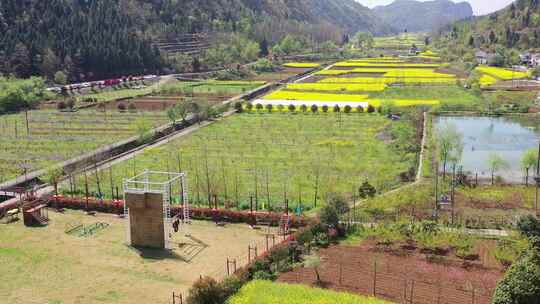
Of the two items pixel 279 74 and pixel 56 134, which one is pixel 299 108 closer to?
pixel 56 134

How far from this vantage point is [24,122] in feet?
136

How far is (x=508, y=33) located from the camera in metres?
95.2

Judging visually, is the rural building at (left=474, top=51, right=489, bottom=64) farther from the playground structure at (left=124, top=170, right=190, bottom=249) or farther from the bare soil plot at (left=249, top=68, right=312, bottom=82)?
the playground structure at (left=124, top=170, right=190, bottom=249)

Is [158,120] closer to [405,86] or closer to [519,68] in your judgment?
[405,86]

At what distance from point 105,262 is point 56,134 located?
22489 millimetres

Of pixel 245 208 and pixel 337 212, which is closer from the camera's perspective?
pixel 337 212

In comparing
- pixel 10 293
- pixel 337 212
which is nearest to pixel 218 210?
pixel 337 212

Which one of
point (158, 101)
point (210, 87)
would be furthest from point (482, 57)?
point (158, 101)

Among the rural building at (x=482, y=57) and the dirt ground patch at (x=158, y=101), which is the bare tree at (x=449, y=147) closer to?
the dirt ground patch at (x=158, y=101)

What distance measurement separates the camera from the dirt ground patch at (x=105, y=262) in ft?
48.6

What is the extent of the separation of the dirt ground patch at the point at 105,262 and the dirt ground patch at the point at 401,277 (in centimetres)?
276

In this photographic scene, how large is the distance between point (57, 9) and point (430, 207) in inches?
2832

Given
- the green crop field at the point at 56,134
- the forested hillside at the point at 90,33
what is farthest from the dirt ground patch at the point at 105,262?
the forested hillside at the point at 90,33

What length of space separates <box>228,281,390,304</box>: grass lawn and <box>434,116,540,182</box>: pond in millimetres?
14618
